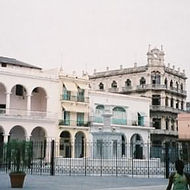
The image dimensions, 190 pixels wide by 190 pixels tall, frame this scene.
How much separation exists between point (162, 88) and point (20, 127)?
23.3 m

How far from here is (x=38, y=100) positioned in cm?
4578

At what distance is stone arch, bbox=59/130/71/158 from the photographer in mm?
45344

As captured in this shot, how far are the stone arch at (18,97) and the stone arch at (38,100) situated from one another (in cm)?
124

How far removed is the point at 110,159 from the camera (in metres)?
28.1

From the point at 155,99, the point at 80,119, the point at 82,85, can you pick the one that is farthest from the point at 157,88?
the point at 80,119

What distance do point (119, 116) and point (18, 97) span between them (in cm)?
1293

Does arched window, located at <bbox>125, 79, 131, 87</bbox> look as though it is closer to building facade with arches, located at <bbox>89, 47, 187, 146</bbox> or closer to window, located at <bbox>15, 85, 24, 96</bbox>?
building facade with arches, located at <bbox>89, 47, 187, 146</bbox>

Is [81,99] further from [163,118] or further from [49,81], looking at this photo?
[163,118]

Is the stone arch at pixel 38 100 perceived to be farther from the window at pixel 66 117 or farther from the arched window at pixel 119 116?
the arched window at pixel 119 116

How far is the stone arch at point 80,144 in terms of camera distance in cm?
4581

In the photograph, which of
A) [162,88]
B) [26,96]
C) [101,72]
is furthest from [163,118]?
[26,96]

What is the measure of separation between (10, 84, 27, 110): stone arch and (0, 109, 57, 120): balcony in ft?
5.16

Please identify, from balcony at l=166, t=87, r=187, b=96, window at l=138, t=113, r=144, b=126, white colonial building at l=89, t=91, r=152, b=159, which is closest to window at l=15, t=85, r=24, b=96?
white colonial building at l=89, t=91, r=152, b=159

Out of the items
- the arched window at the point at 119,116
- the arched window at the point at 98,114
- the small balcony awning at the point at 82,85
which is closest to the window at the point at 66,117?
the small balcony awning at the point at 82,85
